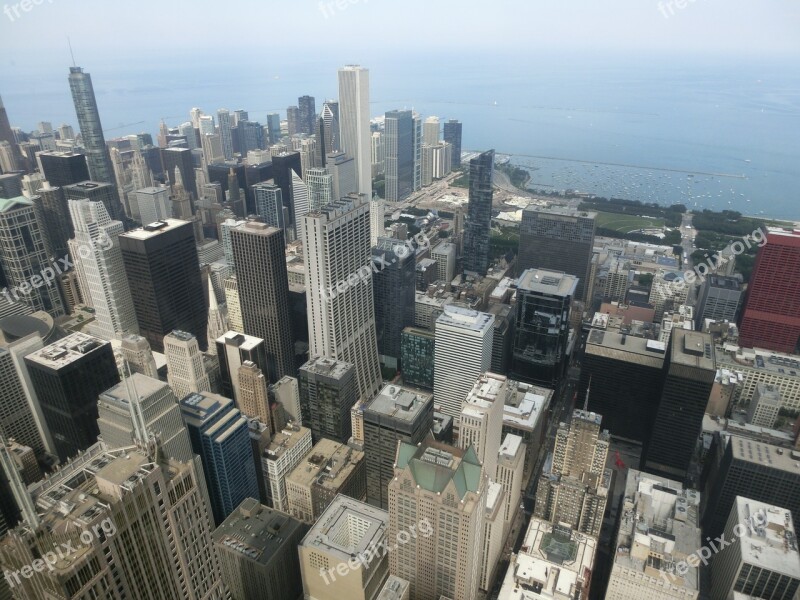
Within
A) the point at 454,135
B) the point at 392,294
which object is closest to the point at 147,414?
the point at 392,294

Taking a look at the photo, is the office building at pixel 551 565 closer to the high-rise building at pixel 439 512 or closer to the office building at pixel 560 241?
the high-rise building at pixel 439 512

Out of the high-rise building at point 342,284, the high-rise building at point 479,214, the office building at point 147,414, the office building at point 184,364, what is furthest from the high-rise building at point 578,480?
the high-rise building at point 479,214

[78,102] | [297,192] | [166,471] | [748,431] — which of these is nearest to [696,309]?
[748,431]

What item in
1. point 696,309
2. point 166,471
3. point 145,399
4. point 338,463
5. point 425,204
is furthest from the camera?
point 425,204

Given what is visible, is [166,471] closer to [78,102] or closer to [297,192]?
[297,192]

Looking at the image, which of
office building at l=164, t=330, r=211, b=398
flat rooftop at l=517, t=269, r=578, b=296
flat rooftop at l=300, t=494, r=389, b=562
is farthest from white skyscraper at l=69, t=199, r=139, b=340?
flat rooftop at l=517, t=269, r=578, b=296

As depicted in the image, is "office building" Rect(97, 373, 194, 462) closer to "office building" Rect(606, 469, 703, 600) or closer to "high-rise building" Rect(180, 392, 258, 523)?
"high-rise building" Rect(180, 392, 258, 523)

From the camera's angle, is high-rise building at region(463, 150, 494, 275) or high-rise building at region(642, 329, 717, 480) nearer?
high-rise building at region(642, 329, 717, 480)
